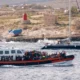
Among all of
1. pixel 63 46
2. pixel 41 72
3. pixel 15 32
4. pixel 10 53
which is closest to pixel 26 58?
pixel 10 53

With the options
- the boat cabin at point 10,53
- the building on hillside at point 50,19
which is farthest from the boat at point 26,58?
the building on hillside at point 50,19

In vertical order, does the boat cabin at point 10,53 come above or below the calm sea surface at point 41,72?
above

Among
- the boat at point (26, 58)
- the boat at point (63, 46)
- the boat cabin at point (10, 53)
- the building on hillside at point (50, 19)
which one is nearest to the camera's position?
the boat at point (26, 58)

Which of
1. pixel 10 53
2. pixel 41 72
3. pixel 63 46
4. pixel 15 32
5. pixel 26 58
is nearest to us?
pixel 41 72

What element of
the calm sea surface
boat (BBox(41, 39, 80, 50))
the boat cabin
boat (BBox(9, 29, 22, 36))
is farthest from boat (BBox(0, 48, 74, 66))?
boat (BBox(9, 29, 22, 36))

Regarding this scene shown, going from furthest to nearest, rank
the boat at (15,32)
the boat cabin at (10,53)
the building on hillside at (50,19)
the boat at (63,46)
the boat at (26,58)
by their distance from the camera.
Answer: the building on hillside at (50,19) < the boat at (15,32) < the boat at (63,46) < the boat cabin at (10,53) < the boat at (26,58)

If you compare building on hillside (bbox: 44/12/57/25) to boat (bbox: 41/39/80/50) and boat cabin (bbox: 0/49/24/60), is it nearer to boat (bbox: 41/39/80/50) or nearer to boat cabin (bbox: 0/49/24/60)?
boat (bbox: 41/39/80/50)

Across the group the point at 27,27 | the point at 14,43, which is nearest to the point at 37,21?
the point at 27,27

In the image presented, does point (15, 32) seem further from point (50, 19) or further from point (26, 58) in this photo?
point (26, 58)

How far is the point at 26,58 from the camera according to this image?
353 feet

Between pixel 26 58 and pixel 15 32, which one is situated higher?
pixel 26 58

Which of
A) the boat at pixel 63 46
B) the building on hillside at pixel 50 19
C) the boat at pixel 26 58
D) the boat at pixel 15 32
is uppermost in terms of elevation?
the boat at pixel 26 58

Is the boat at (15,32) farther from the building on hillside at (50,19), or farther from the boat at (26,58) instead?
the boat at (26,58)

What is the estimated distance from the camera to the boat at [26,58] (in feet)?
353
